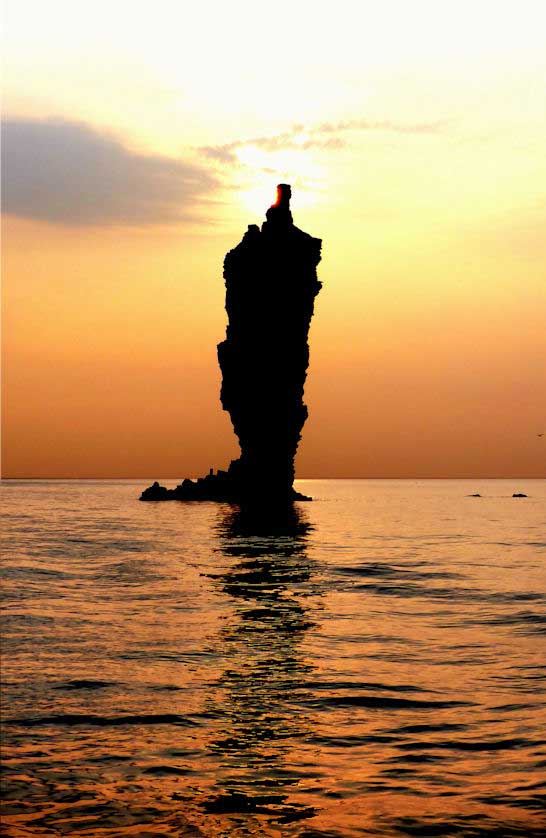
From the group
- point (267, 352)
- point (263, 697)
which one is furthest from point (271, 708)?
point (267, 352)

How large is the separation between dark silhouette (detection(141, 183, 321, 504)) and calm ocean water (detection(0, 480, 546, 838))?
90811mm

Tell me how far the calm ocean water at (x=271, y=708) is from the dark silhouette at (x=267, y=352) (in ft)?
298

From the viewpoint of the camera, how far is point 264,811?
356 inches

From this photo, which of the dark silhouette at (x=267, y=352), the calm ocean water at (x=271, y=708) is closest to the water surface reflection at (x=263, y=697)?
the calm ocean water at (x=271, y=708)

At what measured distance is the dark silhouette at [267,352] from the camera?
12100cm

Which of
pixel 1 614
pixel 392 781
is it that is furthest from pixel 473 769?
pixel 1 614

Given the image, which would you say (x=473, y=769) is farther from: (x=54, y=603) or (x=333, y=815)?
(x=54, y=603)

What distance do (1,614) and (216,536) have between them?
1382 inches

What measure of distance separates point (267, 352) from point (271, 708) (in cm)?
→ 11021

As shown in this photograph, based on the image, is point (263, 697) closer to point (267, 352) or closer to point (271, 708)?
point (271, 708)

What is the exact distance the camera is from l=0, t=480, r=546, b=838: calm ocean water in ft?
30.1

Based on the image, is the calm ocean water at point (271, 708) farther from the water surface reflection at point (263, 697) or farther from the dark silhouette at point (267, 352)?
the dark silhouette at point (267, 352)

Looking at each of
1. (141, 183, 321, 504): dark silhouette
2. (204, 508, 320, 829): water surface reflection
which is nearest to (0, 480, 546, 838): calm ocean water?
(204, 508, 320, 829): water surface reflection

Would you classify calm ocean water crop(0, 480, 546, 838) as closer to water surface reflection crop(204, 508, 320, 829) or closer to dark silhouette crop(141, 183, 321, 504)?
water surface reflection crop(204, 508, 320, 829)
